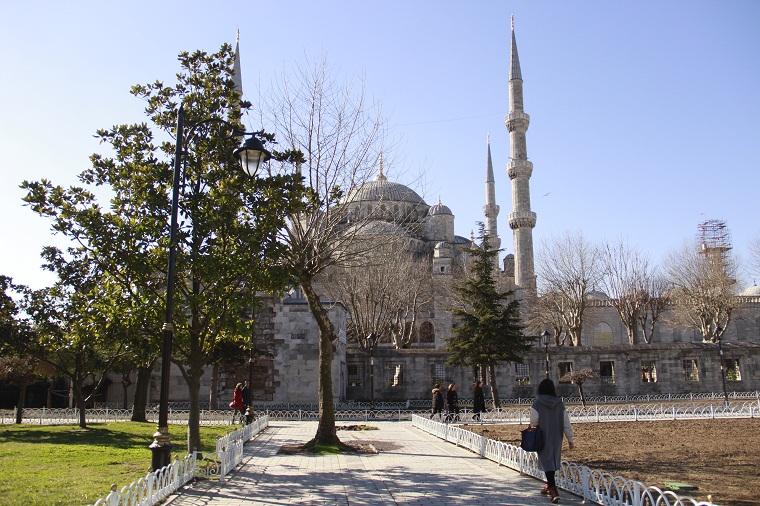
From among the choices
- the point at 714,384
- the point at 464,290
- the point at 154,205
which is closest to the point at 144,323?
the point at 154,205

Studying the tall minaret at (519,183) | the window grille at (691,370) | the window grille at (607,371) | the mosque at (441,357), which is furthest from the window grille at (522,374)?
the tall minaret at (519,183)

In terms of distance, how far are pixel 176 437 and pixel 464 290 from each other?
1495 cm

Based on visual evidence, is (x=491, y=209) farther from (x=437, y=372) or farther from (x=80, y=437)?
(x=80, y=437)

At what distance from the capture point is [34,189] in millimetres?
9695

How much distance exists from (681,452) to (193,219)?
937cm

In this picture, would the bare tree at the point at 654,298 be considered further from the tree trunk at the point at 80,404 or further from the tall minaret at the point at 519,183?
the tree trunk at the point at 80,404

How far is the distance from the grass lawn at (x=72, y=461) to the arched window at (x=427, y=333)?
1300 inches

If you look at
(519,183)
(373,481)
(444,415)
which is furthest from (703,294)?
(373,481)

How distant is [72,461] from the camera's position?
35.4ft

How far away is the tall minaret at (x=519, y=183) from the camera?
4366 cm

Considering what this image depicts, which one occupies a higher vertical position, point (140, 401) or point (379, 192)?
point (379, 192)

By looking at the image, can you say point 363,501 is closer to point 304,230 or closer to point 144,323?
point 144,323

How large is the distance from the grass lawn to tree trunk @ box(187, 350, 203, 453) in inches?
30.8

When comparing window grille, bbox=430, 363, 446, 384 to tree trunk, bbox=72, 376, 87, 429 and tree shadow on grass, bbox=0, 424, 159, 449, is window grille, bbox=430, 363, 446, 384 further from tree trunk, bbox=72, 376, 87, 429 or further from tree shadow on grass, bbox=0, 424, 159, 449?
tree trunk, bbox=72, 376, 87, 429
